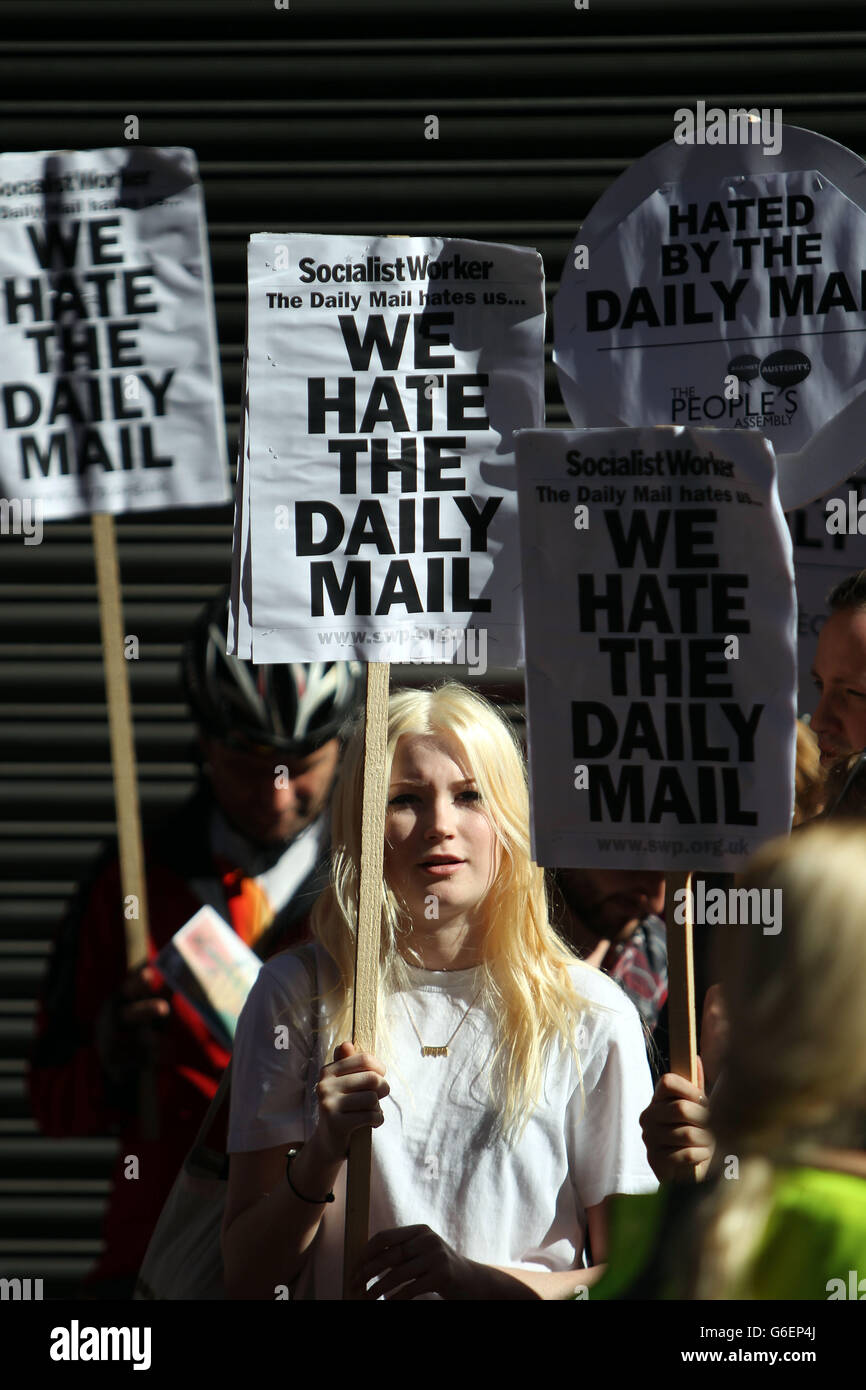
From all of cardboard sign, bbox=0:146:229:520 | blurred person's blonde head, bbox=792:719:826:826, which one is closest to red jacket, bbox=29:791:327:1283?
cardboard sign, bbox=0:146:229:520

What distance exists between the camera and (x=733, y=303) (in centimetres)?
264

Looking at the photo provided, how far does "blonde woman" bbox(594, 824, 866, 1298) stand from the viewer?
1.46 meters

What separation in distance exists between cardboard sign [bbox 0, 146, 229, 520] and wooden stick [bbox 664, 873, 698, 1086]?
1.28 metres

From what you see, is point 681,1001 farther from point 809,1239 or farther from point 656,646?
point 809,1239

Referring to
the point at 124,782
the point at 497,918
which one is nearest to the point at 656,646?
the point at 497,918

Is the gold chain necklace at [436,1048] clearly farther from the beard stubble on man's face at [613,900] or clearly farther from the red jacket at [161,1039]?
the beard stubble on man's face at [613,900]

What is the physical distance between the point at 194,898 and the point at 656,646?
4.31ft

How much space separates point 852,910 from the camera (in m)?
1.50

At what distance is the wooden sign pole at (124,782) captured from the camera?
279 centimetres

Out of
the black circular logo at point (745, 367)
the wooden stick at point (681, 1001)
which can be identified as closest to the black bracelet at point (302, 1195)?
the wooden stick at point (681, 1001)

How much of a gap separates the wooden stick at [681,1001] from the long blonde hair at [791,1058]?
65 centimetres

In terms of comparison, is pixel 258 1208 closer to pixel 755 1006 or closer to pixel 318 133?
pixel 755 1006
